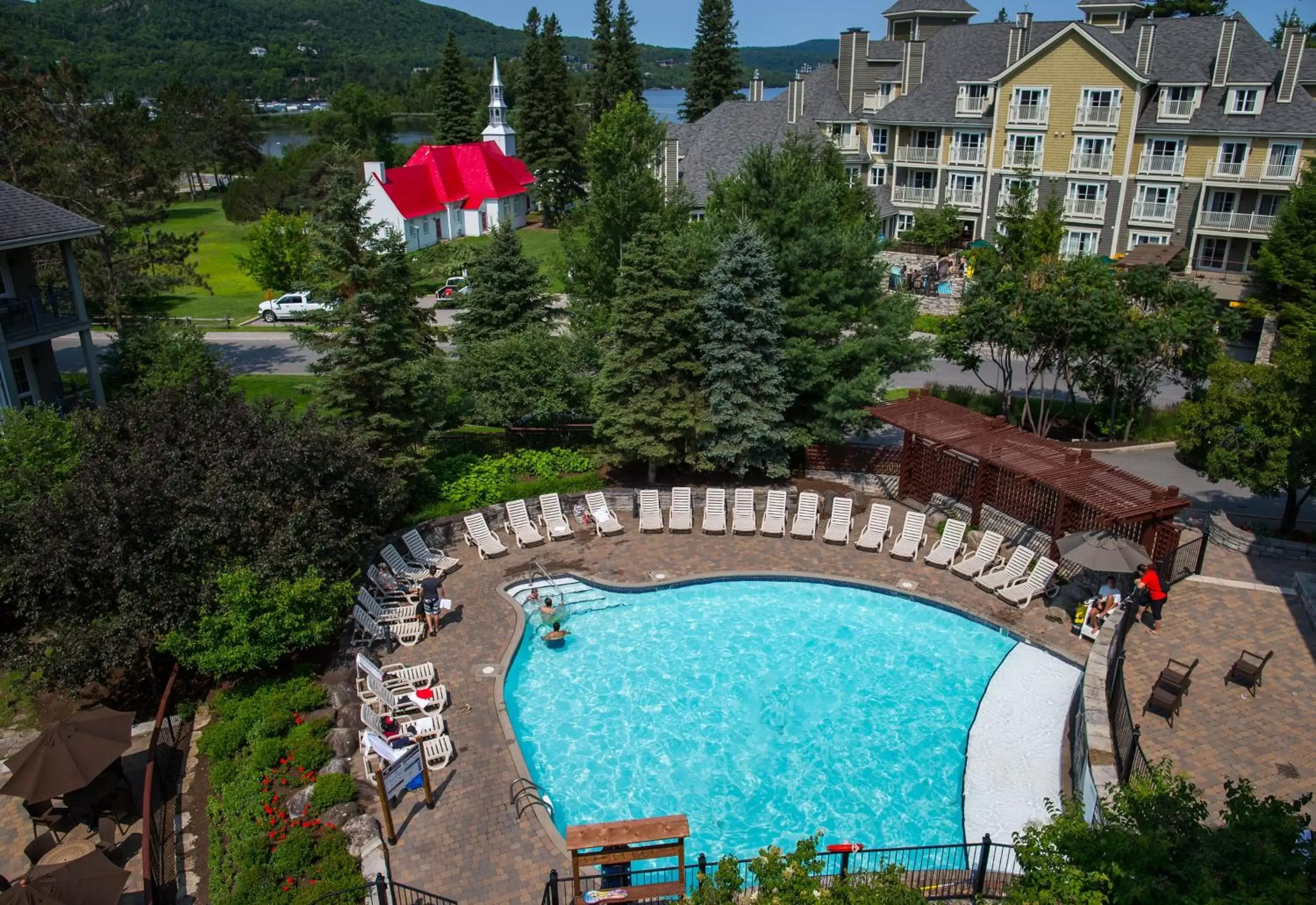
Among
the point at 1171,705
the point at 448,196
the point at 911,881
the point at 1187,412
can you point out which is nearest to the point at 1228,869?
the point at 911,881

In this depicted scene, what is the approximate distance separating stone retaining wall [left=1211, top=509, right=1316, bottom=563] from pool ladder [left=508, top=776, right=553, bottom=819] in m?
16.2

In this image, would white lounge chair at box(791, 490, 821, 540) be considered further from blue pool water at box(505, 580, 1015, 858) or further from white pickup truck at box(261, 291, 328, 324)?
white pickup truck at box(261, 291, 328, 324)

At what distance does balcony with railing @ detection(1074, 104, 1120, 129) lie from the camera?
44.7 m

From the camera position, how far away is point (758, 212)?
25531 mm

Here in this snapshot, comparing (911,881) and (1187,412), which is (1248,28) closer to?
Result: (1187,412)

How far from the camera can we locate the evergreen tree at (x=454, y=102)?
3155 inches

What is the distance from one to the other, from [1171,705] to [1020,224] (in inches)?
1233

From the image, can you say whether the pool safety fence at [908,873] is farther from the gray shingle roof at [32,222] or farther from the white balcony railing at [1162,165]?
the white balcony railing at [1162,165]

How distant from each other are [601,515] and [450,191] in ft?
162

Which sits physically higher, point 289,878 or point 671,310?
point 671,310

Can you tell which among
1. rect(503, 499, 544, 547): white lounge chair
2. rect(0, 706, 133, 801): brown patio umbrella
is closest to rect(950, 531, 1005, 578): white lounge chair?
rect(503, 499, 544, 547): white lounge chair

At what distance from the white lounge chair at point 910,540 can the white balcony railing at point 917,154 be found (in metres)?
35.1

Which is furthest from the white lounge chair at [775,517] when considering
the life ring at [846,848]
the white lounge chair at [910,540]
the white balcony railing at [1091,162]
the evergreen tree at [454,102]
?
the evergreen tree at [454,102]

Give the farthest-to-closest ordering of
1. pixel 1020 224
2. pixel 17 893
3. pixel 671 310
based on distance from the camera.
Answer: pixel 1020 224 < pixel 671 310 < pixel 17 893
